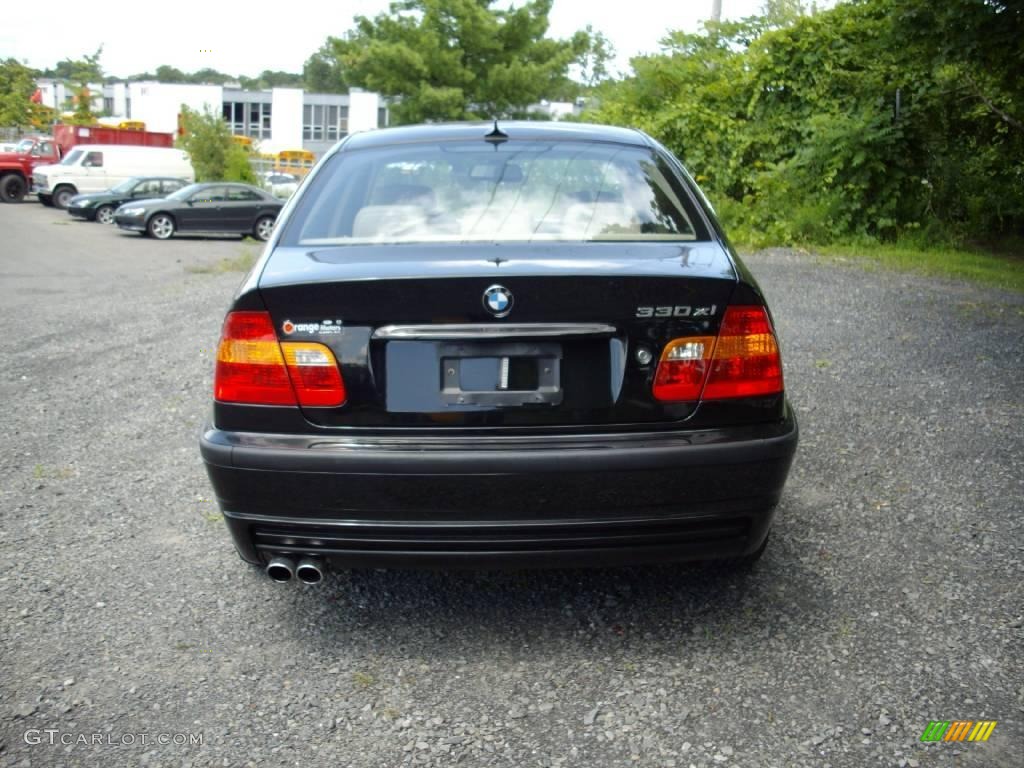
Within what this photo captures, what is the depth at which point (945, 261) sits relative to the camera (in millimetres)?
12125

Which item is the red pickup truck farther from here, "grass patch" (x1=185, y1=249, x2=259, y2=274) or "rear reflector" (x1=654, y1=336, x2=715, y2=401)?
"rear reflector" (x1=654, y1=336, x2=715, y2=401)

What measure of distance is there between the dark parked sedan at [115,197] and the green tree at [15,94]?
117 ft

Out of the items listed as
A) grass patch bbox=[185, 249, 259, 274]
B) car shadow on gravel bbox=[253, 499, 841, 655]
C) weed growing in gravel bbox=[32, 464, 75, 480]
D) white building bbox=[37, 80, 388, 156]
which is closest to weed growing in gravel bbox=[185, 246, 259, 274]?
grass patch bbox=[185, 249, 259, 274]

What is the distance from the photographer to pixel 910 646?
3275 millimetres

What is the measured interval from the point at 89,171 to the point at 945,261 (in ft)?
91.6

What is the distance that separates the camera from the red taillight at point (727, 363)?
3.05m

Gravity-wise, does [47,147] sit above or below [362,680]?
below

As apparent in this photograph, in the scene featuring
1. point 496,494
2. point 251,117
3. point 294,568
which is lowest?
point 251,117

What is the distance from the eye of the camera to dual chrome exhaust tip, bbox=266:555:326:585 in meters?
Result: 3.20

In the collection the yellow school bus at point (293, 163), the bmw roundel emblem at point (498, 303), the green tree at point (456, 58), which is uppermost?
the green tree at point (456, 58)

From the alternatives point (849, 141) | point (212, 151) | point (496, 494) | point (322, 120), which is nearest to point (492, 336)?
point (496, 494)

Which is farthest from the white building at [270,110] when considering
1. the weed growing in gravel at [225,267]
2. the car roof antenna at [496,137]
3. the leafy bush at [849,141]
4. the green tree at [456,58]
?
the car roof antenna at [496,137]

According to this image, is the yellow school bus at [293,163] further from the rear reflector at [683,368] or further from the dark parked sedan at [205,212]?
the rear reflector at [683,368]

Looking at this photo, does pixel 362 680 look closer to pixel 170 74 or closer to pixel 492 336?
pixel 492 336
